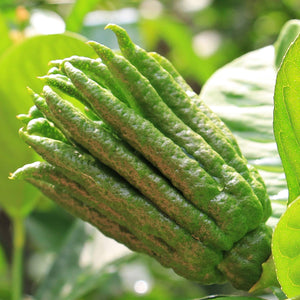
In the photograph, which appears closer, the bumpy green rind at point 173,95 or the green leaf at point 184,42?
the bumpy green rind at point 173,95

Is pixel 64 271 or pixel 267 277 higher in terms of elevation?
pixel 267 277

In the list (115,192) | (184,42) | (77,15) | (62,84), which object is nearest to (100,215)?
(115,192)

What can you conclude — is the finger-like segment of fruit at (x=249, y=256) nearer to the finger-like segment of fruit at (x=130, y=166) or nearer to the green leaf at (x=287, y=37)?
the finger-like segment of fruit at (x=130, y=166)

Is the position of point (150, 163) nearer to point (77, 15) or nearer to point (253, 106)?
point (253, 106)

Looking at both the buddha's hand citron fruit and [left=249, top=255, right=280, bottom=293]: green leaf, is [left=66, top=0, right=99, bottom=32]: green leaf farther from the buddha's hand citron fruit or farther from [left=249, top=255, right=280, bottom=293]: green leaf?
[left=249, top=255, right=280, bottom=293]: green leaf

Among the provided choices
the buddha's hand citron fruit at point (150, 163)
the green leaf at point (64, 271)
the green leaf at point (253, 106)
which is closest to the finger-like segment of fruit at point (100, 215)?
the buddha's hand citron fruit at point (150, 163)

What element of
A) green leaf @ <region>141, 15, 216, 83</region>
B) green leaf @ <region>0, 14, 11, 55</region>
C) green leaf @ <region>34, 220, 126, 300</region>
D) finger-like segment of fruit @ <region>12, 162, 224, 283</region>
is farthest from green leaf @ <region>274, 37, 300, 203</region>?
green leaf @ <region>141, 15, 216, 83</region>

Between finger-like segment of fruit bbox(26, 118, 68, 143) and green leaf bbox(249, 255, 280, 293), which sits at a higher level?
finger-like segment of fruit bbox(26, 118, 68, 143)
